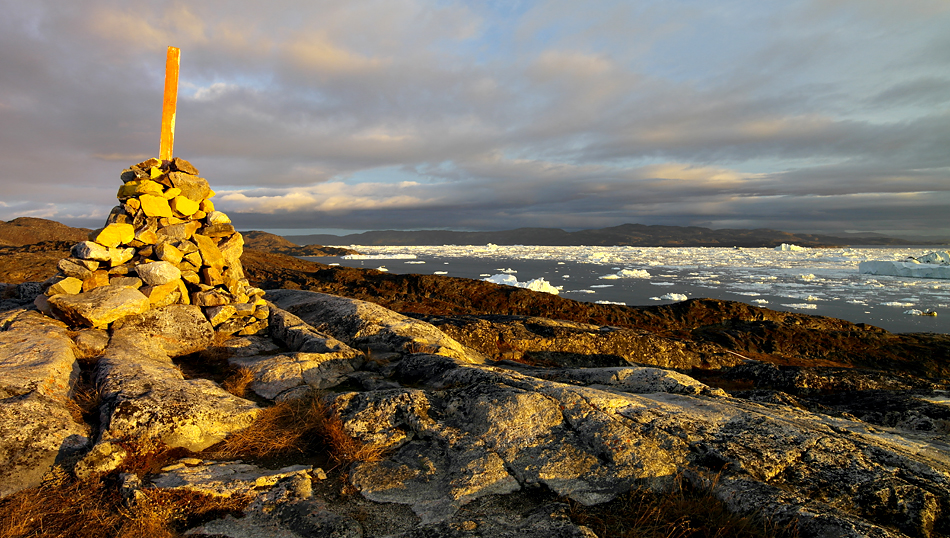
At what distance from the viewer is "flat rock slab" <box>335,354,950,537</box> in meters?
Answer: 3.78

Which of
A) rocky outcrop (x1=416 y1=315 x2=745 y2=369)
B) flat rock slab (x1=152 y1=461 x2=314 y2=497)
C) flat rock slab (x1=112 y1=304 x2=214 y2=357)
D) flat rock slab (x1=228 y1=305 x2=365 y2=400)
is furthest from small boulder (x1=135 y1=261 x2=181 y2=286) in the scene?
rocky outcrop (x1=416 y1=315 x2=745 y2=369)

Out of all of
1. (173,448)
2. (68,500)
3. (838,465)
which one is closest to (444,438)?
(173,448)

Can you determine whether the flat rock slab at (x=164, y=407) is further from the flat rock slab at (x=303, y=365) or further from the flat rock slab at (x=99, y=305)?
the flat rock slab at (x=99, y=305)

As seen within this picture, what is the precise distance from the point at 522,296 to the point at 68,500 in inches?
788

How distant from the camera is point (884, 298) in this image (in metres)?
34.3

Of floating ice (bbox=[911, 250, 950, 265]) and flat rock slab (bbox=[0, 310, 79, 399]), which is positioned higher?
floating ice (bbox=[911, 250, 950, 265])

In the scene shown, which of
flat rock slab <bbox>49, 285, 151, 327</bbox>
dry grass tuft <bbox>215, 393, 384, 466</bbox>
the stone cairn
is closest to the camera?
dry grass tuft <bbox>215, 393, 384, 466</bbox>

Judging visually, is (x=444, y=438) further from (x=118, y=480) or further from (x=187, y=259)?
(x=187, y=259)

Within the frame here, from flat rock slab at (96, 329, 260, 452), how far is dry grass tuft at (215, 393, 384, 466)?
254mm

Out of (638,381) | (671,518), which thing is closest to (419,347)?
(638,381)

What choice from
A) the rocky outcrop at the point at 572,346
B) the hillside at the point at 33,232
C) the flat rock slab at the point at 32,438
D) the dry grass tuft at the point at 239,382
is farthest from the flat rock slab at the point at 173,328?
the hillside at the point at 33,232

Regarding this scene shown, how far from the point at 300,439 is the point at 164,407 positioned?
61.8 inches

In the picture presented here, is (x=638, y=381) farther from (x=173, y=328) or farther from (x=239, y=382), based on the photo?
(x=173, y=328)

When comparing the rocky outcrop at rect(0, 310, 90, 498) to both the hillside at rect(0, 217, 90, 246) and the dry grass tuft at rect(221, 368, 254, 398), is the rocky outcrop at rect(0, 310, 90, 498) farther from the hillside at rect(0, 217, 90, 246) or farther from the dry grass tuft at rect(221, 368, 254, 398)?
the hillside at rect(0, 217, 90, 246)
